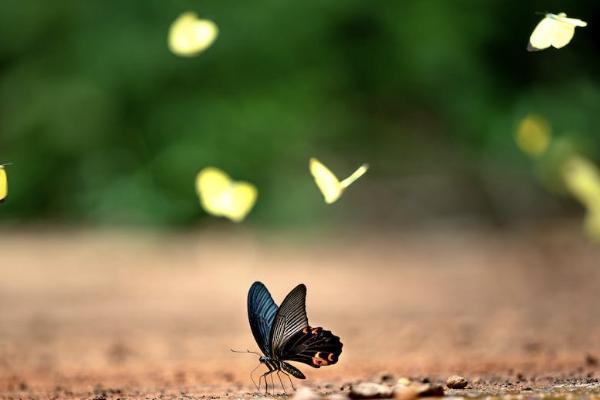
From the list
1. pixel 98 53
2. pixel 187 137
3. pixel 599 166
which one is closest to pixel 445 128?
pixel 599 166

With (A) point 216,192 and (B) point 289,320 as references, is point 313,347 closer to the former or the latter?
(B) point 289,320

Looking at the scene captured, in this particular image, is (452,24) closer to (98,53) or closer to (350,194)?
(350,194)

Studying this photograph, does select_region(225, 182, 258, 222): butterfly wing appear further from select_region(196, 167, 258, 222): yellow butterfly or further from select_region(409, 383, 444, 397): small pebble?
select_region(409, 383, 444, 397): small pebble

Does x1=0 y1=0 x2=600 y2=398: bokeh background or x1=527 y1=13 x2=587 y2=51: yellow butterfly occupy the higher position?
x1=0 y1=0 x2=600 y2=398: bokeh background

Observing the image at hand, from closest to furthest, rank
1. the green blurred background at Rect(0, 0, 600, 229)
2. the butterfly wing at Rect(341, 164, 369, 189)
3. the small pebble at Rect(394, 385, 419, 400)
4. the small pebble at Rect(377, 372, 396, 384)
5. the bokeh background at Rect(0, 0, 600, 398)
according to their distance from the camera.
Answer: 1. the small pebble at Rect(394, 385, 419, 400)
2. the butterfly wing at Rect(341, 164, 369, 189)
3. the small pebble at Rect(377, 372, 396, 384)
4. the bokeh background at Rect(0, 0, 600, 398)
5. the green blurred background at Rect(0, 0, 600, 229)

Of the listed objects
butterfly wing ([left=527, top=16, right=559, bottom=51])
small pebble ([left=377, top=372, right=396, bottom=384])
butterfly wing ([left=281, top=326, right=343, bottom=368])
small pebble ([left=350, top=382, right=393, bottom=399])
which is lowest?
small pebble ([left=350, top=382, right=393, bottom=399])

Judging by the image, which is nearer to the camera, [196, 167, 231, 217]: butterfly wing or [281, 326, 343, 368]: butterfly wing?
[281, 326, 343, 368]: butterfly wing

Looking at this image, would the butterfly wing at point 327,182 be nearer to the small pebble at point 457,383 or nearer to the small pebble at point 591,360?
the small pebble at point 457,383

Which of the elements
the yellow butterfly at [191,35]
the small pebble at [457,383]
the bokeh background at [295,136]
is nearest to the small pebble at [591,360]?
the small pebble at [457,383]

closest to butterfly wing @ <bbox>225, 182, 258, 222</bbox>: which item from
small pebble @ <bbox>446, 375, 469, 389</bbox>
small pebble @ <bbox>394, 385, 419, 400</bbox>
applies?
small pebble @ <bbox>446, 375, 469, 389</bbox>
